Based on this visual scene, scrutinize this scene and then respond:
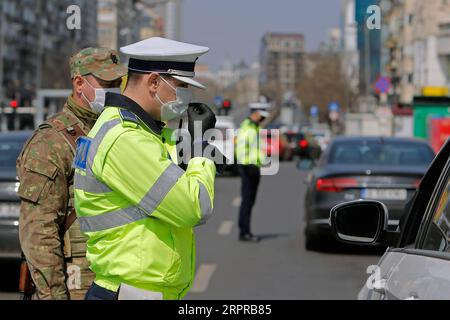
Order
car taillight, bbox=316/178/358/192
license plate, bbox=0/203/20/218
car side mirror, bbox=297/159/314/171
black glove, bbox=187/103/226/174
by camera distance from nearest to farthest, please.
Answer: black glove, bbox=187/103/226/174, license plate, bbox=0/203/20/218, car taillight, bbox=316/178/358/192, car side mirror, bbox=297/159/314/171

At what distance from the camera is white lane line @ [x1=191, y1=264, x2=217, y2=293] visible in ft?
35.2

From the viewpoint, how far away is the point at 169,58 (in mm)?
3660

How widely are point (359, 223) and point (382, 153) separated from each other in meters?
10.6

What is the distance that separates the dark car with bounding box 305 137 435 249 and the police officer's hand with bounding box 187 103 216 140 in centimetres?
870

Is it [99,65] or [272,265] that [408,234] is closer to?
[99,65]

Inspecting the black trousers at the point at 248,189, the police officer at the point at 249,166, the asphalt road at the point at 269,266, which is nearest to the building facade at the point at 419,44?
the asphalt road at the point at 269,266

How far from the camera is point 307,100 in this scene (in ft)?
449

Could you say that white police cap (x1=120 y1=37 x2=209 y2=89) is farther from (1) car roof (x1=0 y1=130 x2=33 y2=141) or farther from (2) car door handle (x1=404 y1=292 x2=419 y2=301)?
(1) car roof (x1=0 y1=130 x2=33 y2=141)

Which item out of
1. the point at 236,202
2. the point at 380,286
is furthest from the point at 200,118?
the point at 236,202

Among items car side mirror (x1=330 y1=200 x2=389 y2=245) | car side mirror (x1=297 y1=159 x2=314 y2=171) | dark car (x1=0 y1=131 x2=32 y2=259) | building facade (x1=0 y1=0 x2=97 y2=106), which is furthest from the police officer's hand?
building facade (x1=0 y1=0 x2=97 y2=106)
